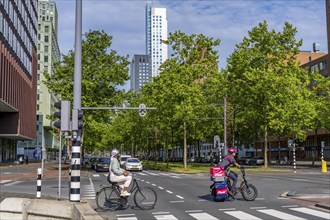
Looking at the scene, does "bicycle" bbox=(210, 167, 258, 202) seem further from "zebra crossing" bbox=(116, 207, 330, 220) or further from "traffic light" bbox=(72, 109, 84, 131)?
"traffic light" bbox=(72, 109, 84, 131)

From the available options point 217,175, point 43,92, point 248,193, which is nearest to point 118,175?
point 217,175

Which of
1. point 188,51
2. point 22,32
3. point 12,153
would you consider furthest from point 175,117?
point 12,153

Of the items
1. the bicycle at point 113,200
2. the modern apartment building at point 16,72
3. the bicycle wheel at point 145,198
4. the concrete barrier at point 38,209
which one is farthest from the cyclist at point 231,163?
the modern apartment building at point 16,72

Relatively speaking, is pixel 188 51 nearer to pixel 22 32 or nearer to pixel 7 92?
pixel 7 92

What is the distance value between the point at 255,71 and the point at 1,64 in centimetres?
3453

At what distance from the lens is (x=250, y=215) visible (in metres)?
10.7

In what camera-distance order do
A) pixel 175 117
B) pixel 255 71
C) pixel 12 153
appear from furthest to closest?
pixel 12 153
pixel 255 71
pixel 175 117

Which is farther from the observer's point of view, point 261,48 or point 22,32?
point 22,32

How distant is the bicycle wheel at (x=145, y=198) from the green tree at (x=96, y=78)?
27574 mm

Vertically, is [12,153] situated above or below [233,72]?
below

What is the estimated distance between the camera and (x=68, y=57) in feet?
140

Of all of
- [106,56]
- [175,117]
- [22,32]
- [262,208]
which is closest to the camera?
[262,208]

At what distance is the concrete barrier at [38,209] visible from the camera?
29.7 ft

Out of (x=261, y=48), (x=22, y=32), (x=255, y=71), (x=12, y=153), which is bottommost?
(x=12, y=153)
